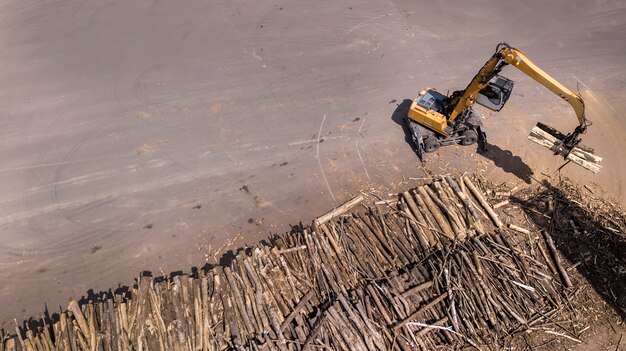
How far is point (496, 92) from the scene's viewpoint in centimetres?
1594

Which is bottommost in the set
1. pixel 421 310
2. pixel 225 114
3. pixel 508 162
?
pixel 421 310

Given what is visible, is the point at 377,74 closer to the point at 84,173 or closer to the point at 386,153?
the point at 386,153

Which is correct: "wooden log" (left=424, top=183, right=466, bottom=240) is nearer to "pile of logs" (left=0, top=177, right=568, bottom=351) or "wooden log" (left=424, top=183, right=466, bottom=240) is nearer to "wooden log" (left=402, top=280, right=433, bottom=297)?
"pile of logs" (left=0, top=177, right=568, bottom=351)

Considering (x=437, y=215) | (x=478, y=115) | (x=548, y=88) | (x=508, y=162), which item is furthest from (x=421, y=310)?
(x=478, y=115)

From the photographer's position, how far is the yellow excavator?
1484 centimetres

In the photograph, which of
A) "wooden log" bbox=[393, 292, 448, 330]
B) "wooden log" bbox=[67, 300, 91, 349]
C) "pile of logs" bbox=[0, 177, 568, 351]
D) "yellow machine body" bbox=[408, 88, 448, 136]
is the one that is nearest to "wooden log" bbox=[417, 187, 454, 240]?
"pile of logs" bbox=[0, 177, 568, 351]

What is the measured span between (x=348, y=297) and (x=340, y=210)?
3711 mm

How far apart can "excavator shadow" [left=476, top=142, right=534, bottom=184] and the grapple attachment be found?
5.57 ft

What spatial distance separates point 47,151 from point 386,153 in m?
14.3

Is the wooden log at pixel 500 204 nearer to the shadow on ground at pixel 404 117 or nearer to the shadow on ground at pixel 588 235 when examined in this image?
the shadow on ground at pixel 588 235

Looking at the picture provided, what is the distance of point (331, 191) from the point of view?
54.9 ft

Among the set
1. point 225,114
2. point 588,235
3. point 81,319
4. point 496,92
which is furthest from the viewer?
point 225,114

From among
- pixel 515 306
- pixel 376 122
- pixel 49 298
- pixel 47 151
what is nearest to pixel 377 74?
pixel 376 122

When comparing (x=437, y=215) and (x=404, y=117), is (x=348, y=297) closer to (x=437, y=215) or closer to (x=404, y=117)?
(x=437, y=215)
